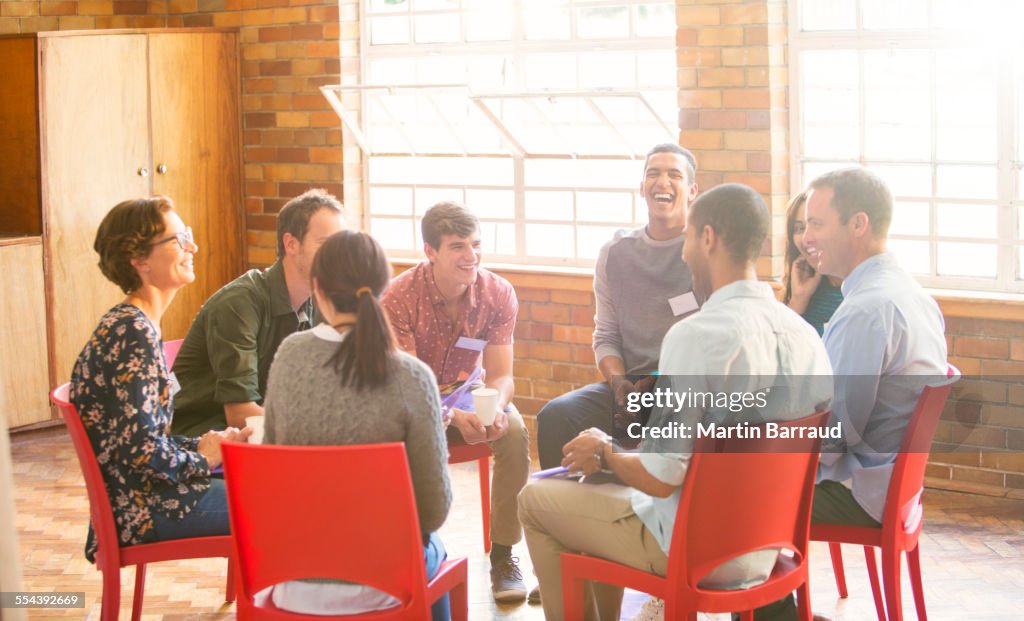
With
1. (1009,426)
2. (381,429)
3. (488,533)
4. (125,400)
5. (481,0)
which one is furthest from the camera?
(481,0)

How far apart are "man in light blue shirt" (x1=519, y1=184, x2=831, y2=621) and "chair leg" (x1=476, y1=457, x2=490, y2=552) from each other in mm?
1182

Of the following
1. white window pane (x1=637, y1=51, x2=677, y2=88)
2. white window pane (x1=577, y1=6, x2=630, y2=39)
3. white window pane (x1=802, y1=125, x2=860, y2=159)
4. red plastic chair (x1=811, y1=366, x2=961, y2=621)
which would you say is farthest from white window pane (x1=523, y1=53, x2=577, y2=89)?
red plastic chair (x1=811, y1=366, x2=961, y2=621)

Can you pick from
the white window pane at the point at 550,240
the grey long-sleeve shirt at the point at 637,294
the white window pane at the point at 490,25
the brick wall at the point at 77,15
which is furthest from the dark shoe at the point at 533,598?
the brick wall at the point at 77,15

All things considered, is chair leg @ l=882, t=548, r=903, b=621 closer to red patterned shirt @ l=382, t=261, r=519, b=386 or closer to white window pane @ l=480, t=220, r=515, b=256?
red patterned shirt @ l=382, t=261, r=519, b=386

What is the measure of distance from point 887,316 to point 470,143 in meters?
3.40

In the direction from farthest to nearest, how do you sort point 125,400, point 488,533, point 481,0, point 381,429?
point 481,0 → point 488,533 → point 125,400 → point 381,429

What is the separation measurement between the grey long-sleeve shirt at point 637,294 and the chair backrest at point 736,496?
1.49 meters

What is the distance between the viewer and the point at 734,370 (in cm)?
250

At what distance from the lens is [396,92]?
612 cm

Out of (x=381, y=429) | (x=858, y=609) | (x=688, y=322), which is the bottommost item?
(x=858, y=609)

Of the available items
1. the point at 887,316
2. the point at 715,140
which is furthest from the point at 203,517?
the point at 715,140

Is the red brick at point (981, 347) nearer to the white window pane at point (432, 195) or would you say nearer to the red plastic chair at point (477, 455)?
the red plastic chair at point (477, 455)

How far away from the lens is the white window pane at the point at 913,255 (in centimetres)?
490

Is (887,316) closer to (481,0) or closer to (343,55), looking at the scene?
(481,0)
